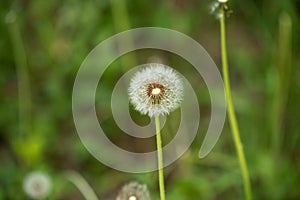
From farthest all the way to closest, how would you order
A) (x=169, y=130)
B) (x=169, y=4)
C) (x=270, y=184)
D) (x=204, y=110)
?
(x=169, y=4)
(x=204, y=110)
(x=169, y=130)
(x=270, y=184)

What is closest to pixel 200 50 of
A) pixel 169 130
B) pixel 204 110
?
pixel 204 110

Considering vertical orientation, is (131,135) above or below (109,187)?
above

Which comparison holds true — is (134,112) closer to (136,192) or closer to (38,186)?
(38,186)

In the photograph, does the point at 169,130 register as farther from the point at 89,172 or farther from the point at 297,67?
the point at 297,67

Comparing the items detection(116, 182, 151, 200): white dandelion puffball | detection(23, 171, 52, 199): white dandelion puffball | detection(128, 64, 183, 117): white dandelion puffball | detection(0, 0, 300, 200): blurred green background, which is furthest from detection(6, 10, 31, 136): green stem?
detection(128, 64, 183, 117): white dandelion puffball

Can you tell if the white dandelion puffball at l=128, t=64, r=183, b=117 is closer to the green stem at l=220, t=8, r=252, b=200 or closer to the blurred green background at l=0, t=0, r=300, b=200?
the green stem at l=220, t=8, r=252, b=200

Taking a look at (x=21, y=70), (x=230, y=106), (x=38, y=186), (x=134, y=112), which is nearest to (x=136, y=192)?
(x=230, y=106)

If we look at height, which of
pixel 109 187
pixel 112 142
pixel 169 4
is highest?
pixel 169 4
